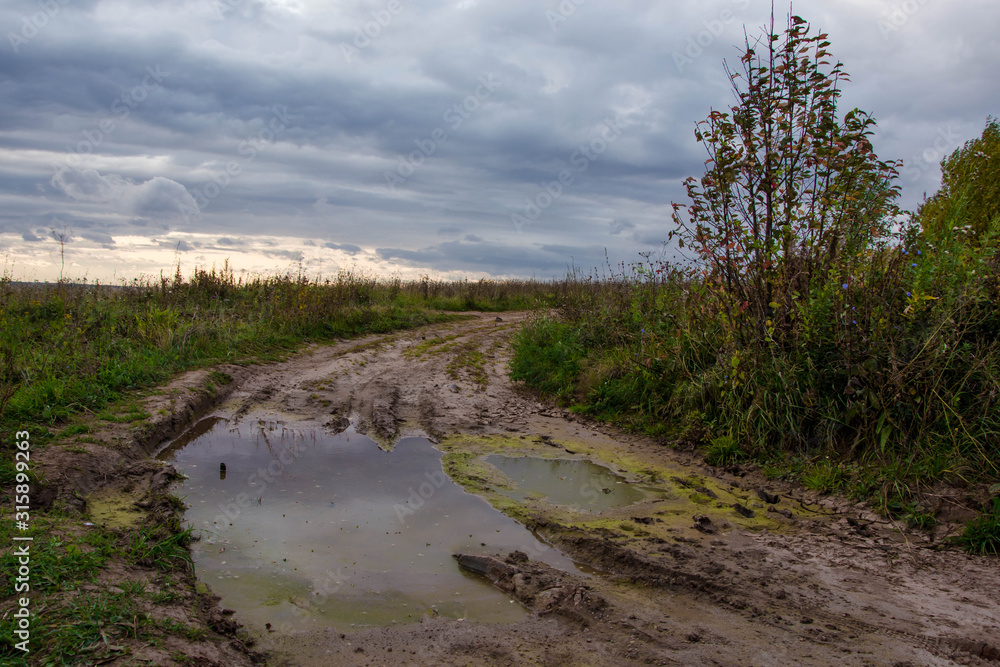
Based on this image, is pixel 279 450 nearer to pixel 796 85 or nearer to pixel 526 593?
pixel 526 593

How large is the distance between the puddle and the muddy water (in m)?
0.58

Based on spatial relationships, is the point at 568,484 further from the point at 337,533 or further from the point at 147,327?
the point at 147,327

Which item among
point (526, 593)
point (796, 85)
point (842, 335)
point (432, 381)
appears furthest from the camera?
point (432, 381)

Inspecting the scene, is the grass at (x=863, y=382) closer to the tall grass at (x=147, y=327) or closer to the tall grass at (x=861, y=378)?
the tall grass at (x=861, y=378)

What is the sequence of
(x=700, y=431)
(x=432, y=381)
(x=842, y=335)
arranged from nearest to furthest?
(x=842, y=335)
(x=700, y=431)
(x=432, y=381)

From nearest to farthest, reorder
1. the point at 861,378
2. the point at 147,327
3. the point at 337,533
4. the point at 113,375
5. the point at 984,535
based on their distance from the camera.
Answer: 1. the point at 984,535
2. the point at 337,533
3. the point at 861,378
4. the point at 113,375
5. the point at 147,327

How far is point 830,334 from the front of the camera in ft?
18.4

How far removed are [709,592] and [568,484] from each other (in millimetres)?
2117

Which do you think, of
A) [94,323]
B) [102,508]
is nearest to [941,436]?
[102,508]

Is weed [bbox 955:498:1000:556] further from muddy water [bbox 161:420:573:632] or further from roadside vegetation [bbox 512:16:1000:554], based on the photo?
muddy water [bbox 161:420:573:632]

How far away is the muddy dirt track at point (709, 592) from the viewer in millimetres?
2756

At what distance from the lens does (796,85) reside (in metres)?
5.81

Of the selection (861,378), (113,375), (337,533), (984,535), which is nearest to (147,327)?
(113,375)

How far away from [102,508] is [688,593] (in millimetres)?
4047
